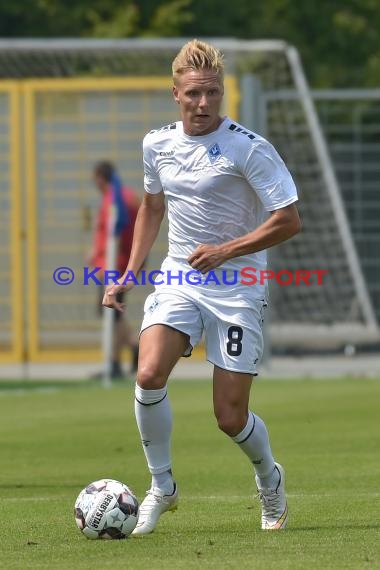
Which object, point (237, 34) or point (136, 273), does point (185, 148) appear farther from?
point (237, 34)

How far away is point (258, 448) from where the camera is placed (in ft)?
27.2

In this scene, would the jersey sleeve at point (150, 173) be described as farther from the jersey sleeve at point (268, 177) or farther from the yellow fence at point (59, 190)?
the yellow fence at point (59, 190)

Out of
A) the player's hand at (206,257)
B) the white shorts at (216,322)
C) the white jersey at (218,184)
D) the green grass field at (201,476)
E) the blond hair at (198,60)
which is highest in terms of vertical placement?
the blond hair at (198,60)

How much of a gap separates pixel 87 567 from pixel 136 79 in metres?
14.8

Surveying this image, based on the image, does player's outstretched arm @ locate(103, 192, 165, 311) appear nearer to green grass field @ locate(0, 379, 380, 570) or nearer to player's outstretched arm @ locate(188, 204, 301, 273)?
player's outstretched arm @ locate(188, 204, 301, 273)

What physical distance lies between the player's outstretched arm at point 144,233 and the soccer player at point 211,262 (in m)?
0.20

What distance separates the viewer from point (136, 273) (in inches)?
335

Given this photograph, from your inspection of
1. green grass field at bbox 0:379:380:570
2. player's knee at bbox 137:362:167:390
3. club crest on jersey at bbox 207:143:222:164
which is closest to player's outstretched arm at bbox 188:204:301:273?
club crest on jersey at bbox 207:143:222:164

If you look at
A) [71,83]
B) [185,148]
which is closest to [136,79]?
[71,83]

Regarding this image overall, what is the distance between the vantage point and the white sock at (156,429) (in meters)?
8.10

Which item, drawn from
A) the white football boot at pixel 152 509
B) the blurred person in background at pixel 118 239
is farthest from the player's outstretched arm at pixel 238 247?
the blurred person in background at pixel 118 239

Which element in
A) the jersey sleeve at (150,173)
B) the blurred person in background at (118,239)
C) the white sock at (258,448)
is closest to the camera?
the white sock at (258,448)

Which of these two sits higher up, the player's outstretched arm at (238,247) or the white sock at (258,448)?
the player's outstretched arm at (238,247)

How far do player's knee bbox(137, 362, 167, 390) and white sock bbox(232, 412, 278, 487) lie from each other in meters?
0.51
